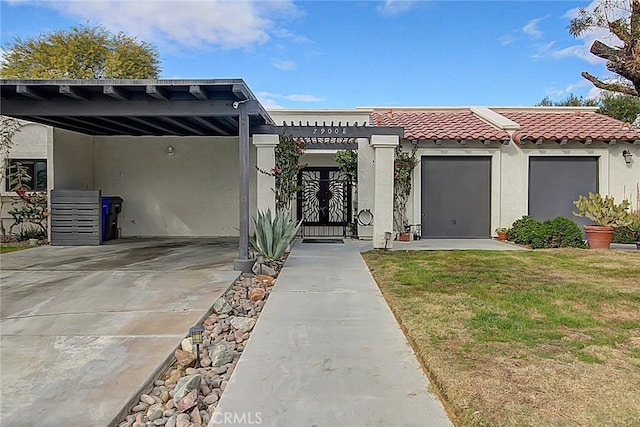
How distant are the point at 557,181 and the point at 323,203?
7180mm

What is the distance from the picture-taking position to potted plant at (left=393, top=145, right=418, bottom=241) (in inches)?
533

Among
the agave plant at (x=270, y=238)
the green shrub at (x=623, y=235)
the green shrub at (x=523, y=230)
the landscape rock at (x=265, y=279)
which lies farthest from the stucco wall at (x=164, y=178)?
the green shrub at (x=623, y=235)

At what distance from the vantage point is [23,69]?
2694 cm

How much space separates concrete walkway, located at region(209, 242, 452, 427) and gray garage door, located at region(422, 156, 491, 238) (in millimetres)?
8023

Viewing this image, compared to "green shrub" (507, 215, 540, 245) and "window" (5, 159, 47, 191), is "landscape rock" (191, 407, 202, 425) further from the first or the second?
"window" (5, 159, 47, 191)

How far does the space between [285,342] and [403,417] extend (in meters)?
1.80

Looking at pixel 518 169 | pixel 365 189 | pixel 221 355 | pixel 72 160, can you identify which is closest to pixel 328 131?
pixel 365 189

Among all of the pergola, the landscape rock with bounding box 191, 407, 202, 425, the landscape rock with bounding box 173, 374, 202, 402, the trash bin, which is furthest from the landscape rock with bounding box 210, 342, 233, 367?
the trash bin

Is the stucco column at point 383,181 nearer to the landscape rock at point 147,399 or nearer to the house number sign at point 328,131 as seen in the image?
the house number sign at point 328,131

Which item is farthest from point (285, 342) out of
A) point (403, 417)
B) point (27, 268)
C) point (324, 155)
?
point (324, 155)

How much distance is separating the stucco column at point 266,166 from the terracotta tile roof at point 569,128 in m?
7.28

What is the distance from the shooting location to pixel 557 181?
14.3 m

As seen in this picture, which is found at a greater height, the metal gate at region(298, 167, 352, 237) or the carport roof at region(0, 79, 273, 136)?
the carport roof at region(0, 79, 273, 136)

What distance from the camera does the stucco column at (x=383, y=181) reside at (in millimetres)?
11312
